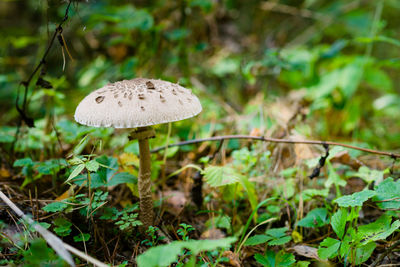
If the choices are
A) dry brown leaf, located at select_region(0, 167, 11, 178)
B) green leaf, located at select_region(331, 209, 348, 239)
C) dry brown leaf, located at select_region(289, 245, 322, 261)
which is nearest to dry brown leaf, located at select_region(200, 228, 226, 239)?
dry brown leaf, located at select_region(289, 245, 322, 261)

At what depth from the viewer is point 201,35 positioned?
207 inches

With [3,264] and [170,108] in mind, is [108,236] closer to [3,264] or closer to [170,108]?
[3,264]

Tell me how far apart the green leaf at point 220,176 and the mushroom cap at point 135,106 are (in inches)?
19.6

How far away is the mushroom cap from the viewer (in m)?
1.46

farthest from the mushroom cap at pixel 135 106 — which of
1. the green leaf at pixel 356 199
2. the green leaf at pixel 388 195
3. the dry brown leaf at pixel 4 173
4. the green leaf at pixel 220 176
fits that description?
the green leaf at pixel 388 195

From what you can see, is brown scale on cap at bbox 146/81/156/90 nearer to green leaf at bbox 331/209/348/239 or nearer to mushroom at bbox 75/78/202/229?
mushroom at bbox 75/78/202/229

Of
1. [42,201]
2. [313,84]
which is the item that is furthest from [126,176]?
[313,84]

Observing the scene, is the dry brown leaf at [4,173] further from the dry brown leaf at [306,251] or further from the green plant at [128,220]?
the dry brown leaf at [306,251]

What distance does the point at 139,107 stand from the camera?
4.90 ft

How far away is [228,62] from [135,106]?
3537 mm

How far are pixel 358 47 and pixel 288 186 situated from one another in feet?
17.2

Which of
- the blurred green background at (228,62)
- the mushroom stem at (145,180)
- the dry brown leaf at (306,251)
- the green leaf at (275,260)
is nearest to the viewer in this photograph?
the green leaf at (275,260)

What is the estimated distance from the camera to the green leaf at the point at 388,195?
1568mm

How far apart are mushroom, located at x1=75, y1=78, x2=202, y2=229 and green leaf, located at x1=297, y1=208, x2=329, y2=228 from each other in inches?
42.8
